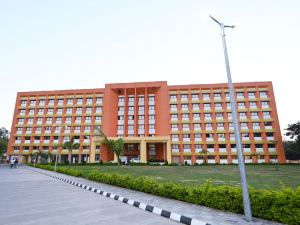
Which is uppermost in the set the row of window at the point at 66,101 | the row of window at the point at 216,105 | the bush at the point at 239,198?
the row of window at the point at 66,101

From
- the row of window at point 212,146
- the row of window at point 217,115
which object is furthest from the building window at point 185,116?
the row of window at point 212,146

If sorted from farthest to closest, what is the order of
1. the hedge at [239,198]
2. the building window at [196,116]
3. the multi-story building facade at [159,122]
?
the building window at [196,116], the multi-story building facade at [159,122], the hedge at [239,198]

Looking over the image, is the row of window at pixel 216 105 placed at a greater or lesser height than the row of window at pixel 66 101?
lesser

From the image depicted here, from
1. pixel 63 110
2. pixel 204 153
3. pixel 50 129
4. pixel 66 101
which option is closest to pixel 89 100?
pixel 66 101

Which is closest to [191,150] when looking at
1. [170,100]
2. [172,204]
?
[170,100]

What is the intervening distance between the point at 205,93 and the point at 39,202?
1932 inches

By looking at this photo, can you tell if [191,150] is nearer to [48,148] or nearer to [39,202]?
[48,148]

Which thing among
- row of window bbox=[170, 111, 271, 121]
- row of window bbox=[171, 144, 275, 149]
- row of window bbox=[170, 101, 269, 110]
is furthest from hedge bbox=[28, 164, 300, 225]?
→ row of window bbox=[170, 101, 269, 110]

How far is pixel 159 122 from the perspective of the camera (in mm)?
49750

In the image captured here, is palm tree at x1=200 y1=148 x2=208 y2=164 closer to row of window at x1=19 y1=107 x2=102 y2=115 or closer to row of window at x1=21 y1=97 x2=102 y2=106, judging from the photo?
row of window at x1=19 y1=107 x2=102 y2=115

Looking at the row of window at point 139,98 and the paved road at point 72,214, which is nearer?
the paved road at point 72,214

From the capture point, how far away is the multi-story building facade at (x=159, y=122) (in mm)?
48906

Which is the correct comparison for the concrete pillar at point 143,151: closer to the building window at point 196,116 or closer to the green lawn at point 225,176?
the building window at point 196,116

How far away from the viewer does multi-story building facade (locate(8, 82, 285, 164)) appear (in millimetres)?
48906
